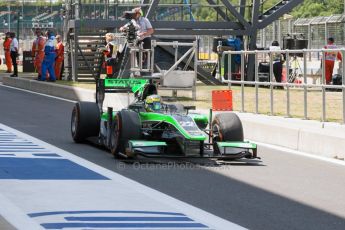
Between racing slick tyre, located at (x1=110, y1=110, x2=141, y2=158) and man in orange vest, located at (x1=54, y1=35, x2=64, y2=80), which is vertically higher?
man in orange vest, located at (x1=54, y1=35, x2=64, y2=80)

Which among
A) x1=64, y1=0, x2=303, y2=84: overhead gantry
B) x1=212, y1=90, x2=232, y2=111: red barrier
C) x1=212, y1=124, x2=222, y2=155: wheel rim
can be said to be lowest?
x1=212, y1=124, x2=222, y2=155: wheel rim

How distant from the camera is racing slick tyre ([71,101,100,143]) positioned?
50.3 ft

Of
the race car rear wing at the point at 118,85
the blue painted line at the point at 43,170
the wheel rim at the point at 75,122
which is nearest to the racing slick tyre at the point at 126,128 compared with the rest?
the blue painted line at the point at 43,170

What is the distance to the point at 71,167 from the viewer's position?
42.1 feet

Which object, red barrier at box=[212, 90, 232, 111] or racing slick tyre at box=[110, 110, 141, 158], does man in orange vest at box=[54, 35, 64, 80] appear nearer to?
red barrier at box=[212, 90, 232, 111]

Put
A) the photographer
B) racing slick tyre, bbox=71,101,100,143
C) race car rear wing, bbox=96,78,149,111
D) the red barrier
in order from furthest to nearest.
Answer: the photographer < the red barrier < racing slick tyre, bbox=71,101,100,143 < race car rear wing, bbox=96,78,149,111

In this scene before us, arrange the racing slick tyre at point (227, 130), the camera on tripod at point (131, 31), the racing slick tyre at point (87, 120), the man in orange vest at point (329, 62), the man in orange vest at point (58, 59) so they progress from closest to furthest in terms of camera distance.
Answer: the racing slick tyre at point (227, 130), the racing slick tyre at point (87, 120), the man in orange vest at point (329, 62), the camera on tripod at point (131, 31), the man in orange vest at point (58, 59)

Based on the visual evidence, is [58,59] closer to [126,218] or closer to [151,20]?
[151,20]

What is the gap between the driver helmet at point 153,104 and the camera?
1366 cm

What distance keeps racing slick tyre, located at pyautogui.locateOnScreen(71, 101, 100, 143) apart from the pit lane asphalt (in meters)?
0.22

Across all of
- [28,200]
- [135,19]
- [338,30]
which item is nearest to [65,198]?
[28,200]

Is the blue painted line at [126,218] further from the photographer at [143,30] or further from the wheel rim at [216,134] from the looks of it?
the photographer at [143,30]

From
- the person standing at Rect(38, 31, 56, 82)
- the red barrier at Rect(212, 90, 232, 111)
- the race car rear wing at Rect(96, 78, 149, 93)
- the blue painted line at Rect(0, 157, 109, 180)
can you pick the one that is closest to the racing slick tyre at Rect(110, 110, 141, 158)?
the blue painted line at Rect(0, 157, 109, 180)

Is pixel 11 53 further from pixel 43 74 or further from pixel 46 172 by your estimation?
pixel 46 172
